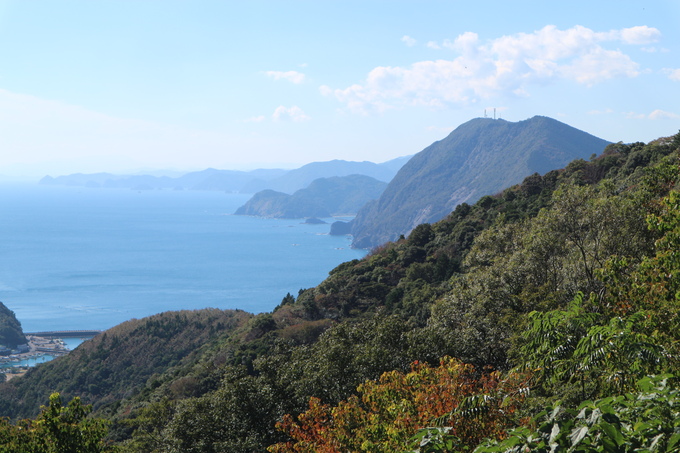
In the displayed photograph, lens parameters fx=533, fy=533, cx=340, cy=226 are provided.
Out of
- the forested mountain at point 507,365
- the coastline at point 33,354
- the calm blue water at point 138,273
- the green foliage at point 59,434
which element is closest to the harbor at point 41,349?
the coastline at point 33,354

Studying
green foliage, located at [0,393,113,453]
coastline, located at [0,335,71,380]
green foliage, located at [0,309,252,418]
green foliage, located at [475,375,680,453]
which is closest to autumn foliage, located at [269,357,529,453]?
green foliage, located at [475,375,680,453]

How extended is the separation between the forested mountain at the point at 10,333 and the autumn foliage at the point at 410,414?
8519 centimetres

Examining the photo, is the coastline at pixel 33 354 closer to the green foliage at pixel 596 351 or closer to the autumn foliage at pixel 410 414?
the autumn foliage at pixel 410 414

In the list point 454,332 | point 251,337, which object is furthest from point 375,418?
point 251,337

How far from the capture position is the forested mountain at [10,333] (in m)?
80.9

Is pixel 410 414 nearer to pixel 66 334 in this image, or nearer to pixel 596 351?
pixel 596 351

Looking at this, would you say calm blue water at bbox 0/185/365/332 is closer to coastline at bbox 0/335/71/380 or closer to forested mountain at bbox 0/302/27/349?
forested mountain at bbox 0/302/27/349

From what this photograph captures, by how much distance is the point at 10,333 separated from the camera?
81.9 m

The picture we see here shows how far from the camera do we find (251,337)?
144 feet

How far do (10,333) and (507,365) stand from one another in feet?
283

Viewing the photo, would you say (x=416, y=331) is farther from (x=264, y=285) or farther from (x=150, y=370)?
(x=264, y=285)

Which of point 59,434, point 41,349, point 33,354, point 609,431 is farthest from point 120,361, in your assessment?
point 609,431

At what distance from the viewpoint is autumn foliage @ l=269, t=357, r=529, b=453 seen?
8391 mm

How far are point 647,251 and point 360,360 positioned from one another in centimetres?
980
